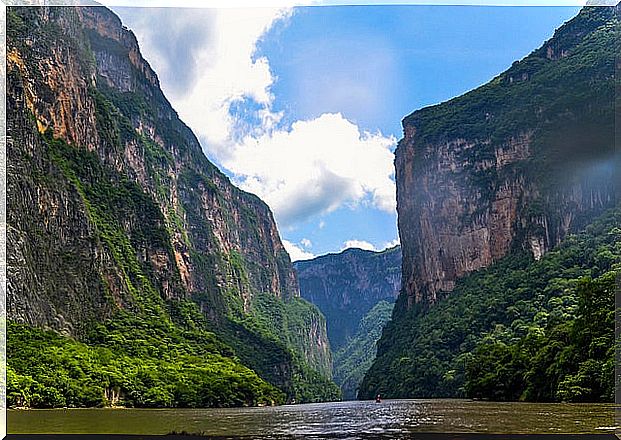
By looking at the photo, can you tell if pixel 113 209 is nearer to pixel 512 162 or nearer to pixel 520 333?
pixel 520 333

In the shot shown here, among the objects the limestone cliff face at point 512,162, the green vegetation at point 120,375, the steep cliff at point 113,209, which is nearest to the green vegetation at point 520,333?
the limestone cliff face at point 512,162

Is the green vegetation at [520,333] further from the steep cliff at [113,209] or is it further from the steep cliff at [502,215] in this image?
the steep cliff at [113,209]

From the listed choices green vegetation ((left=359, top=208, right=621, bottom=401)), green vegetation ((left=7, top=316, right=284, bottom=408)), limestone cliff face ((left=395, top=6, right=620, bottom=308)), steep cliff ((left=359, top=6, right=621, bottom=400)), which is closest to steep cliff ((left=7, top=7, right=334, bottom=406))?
green vegetation ((left=7, top=316, right=284, bottom=408))

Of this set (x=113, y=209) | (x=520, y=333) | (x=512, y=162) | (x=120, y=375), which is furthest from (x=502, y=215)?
(x=120, y=375)

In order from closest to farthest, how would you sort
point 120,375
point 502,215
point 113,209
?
point 120,375, point 113,209, point 502,215

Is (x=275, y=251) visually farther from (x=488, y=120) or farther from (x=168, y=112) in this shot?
(x=488, y=120)

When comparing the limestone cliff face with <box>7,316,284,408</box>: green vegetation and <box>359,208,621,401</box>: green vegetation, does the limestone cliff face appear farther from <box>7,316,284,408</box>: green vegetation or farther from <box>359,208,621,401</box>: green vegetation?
<box>7,316,284,408</box>: green vegetation
